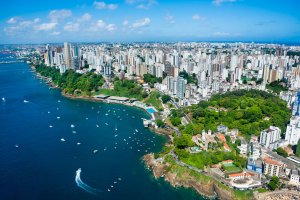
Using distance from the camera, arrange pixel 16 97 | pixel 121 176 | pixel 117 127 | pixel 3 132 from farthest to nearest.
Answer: pixel 16 97
pixel 117 127
pixel 3 132
pixel 121 176

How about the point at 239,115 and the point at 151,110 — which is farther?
the point at 151,110

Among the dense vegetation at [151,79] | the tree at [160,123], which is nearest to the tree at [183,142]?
the tree at [160,123]

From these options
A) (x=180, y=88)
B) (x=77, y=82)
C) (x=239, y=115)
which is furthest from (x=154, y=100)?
(x=77, y=82)

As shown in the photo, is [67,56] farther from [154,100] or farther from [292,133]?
[292,133]

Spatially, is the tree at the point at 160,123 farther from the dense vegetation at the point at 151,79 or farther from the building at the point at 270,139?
the dense vegetation at the point at 151,79

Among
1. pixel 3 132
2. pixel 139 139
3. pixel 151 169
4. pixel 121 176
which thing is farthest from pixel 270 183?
pixel 3 132

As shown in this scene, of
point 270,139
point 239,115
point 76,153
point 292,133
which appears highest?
point 239,115

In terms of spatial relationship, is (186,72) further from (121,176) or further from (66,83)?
(121,176)
